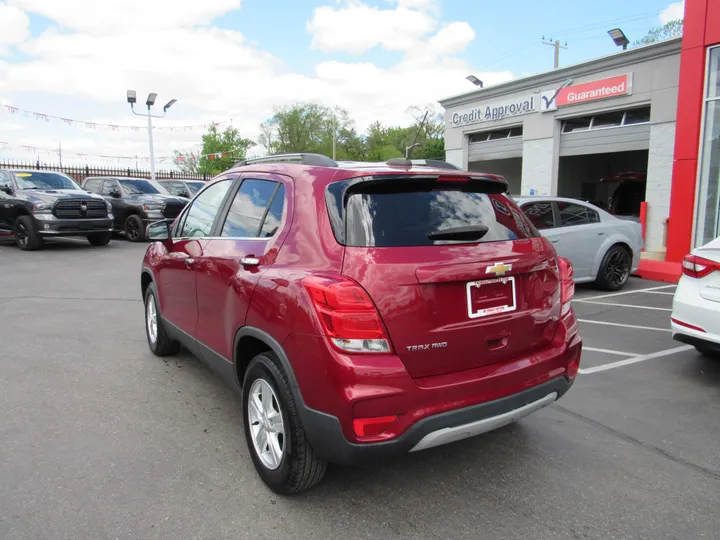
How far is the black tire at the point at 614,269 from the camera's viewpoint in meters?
8.48

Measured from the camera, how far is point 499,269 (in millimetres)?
2658

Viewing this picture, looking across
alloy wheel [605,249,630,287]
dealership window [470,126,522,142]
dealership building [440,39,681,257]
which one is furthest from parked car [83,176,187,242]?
dealership window [470,126,522,142]

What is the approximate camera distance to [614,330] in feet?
20.4

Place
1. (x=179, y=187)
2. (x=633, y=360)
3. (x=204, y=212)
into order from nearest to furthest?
1. (x=204, y=212)
2. (x=633, y=360)
3. (x=179, y=187)

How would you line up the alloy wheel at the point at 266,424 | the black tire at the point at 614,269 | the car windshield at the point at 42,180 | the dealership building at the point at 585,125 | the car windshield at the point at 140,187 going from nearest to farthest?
the alloy wheel at the point at 266,424 → the black tire at the point at 614,269 → the car windshield at the point at 42,180 → the dealership building at the point at 585,125 → the car windshield at the point at 140,187

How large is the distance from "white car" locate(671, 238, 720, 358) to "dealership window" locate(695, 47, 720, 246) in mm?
7336

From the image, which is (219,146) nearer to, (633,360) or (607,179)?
(607,179)

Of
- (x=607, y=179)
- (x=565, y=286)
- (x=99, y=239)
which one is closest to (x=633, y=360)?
(x=565, y=286)

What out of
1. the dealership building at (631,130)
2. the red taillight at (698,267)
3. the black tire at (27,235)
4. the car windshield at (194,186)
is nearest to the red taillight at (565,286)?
the red taillight at (698,267)

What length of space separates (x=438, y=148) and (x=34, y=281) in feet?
93.8

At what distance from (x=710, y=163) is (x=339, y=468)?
11.1m

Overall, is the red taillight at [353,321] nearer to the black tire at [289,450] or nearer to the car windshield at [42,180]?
the black tire at [289,450]

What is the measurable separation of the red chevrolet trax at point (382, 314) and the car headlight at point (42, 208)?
11.2 metres

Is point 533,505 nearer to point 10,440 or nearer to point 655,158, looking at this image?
point 10,440
